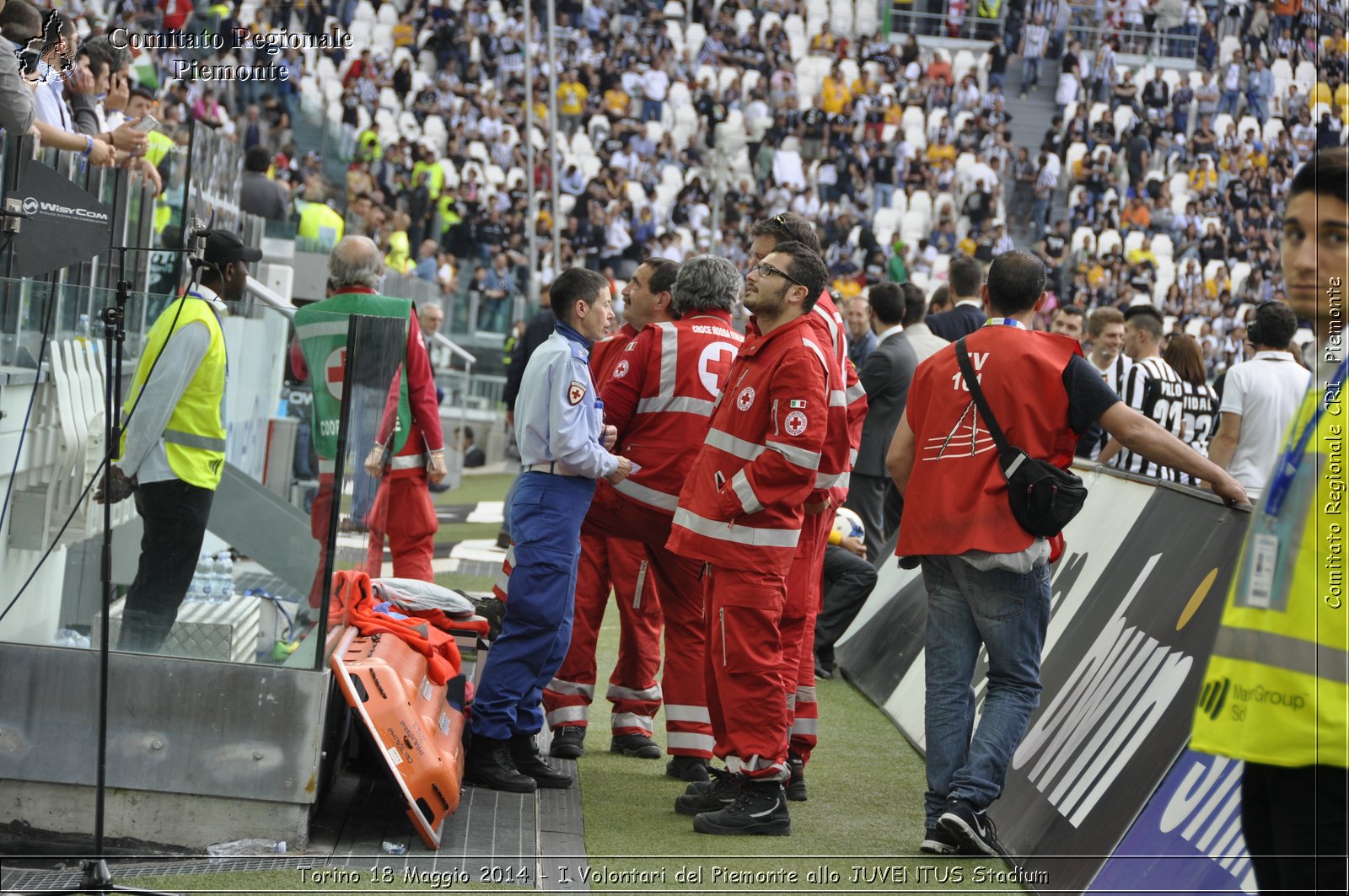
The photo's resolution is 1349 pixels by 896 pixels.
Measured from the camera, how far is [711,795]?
513 cm

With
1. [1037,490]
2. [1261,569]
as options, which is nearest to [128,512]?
[1037,490]

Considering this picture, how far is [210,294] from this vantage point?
16.9ft

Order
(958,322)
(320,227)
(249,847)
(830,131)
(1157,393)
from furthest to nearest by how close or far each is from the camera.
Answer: (830,131)
(320,227)
(958,322)
(1157,393)
(249,847)

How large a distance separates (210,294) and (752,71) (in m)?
29.7

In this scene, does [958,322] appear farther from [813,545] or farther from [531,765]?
[531,765]

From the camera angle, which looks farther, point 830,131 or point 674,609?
point 830,131

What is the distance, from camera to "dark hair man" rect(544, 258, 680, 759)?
6.07m

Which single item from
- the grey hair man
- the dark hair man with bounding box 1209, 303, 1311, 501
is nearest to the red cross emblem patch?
the grey hair man

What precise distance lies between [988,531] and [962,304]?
5.18 metres

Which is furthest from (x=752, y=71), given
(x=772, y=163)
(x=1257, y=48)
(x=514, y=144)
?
(x=1257, y=48)

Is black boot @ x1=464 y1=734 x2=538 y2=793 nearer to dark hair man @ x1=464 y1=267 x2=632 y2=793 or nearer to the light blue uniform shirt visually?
dark hair man @ x1=464 y1=267 x2=632 y2=793

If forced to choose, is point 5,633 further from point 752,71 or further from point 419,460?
point 752,71

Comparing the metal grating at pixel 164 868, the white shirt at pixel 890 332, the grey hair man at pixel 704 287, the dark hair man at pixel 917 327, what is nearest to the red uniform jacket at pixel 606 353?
Answer: the grey hair man at pixel 704 287

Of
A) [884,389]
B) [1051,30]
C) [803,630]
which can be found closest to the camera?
[803,630]
